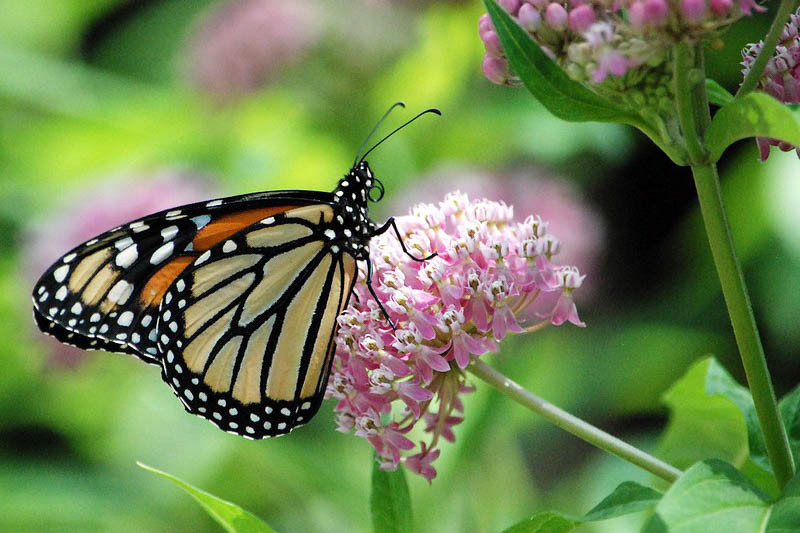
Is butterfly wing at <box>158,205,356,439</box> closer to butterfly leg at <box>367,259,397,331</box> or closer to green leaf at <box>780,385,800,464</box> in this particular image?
butterfly leg at <box>367,259,397,331</box>

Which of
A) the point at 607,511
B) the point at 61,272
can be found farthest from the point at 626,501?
the point at 61,272

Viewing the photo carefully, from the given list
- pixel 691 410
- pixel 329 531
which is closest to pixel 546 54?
pixel 691 410

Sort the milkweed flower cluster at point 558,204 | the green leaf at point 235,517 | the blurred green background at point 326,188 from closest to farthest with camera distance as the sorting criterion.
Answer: the green leaf at point 235,517, the blurred green background at point 326,188, the milkweed flower cluster at point 558,204

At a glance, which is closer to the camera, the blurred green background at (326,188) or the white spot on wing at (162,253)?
the white spot on wing at (162,253)

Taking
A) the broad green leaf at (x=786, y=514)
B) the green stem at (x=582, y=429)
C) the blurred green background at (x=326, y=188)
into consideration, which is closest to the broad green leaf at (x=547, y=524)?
the green stem at (x=582, y=429)

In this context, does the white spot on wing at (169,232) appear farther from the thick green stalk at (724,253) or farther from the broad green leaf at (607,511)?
the thick green stalk at (724,253)

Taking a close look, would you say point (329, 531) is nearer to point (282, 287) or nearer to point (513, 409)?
point (513, 409)
